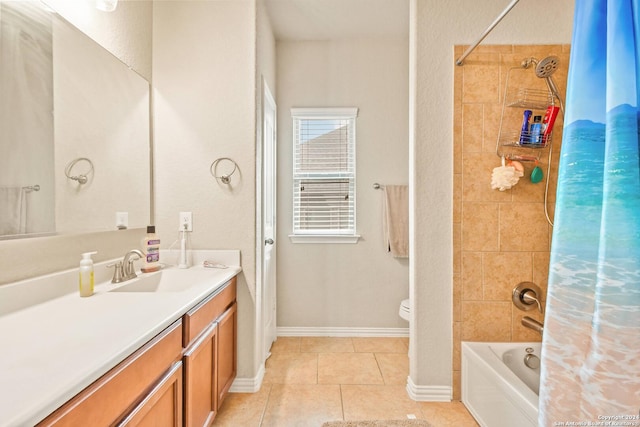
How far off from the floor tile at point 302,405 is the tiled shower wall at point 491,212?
A: 76 cm

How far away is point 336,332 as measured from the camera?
3025 millimetres

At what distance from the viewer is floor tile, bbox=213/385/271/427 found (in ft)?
5.87

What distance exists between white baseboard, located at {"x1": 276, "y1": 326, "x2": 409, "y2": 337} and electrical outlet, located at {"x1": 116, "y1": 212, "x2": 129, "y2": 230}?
1.73 m

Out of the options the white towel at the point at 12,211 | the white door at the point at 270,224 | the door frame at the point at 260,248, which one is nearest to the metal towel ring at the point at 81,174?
the white towel at the point at 12,211

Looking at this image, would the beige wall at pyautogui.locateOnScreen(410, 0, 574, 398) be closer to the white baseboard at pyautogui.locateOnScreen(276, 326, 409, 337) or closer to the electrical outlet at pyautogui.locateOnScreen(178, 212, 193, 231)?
the white baseboard at pyautogui.locateOnScreen(276, 326, 409, 337)

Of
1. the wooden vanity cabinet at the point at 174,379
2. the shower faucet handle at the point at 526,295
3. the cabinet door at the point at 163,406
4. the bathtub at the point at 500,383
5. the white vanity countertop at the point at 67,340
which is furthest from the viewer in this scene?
the shower faucet handle at the point at 526,295

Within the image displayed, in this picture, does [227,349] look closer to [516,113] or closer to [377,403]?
[377,403]

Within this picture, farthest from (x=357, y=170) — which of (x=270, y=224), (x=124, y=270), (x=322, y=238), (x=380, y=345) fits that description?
(x=124, y=270)

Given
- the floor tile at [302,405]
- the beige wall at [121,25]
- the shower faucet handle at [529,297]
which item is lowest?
the floor tile at [302,405]

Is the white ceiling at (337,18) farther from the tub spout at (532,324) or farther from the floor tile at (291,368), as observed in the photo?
the floor tile at (291,368)

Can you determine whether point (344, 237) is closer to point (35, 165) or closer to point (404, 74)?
point (404, 74)

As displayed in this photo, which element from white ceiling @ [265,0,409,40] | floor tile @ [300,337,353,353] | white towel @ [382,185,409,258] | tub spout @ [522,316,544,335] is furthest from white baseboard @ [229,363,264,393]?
white ceiling @ [265,0,409,40]

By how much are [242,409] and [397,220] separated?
1.90 meters

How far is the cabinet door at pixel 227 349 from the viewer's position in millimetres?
1760
